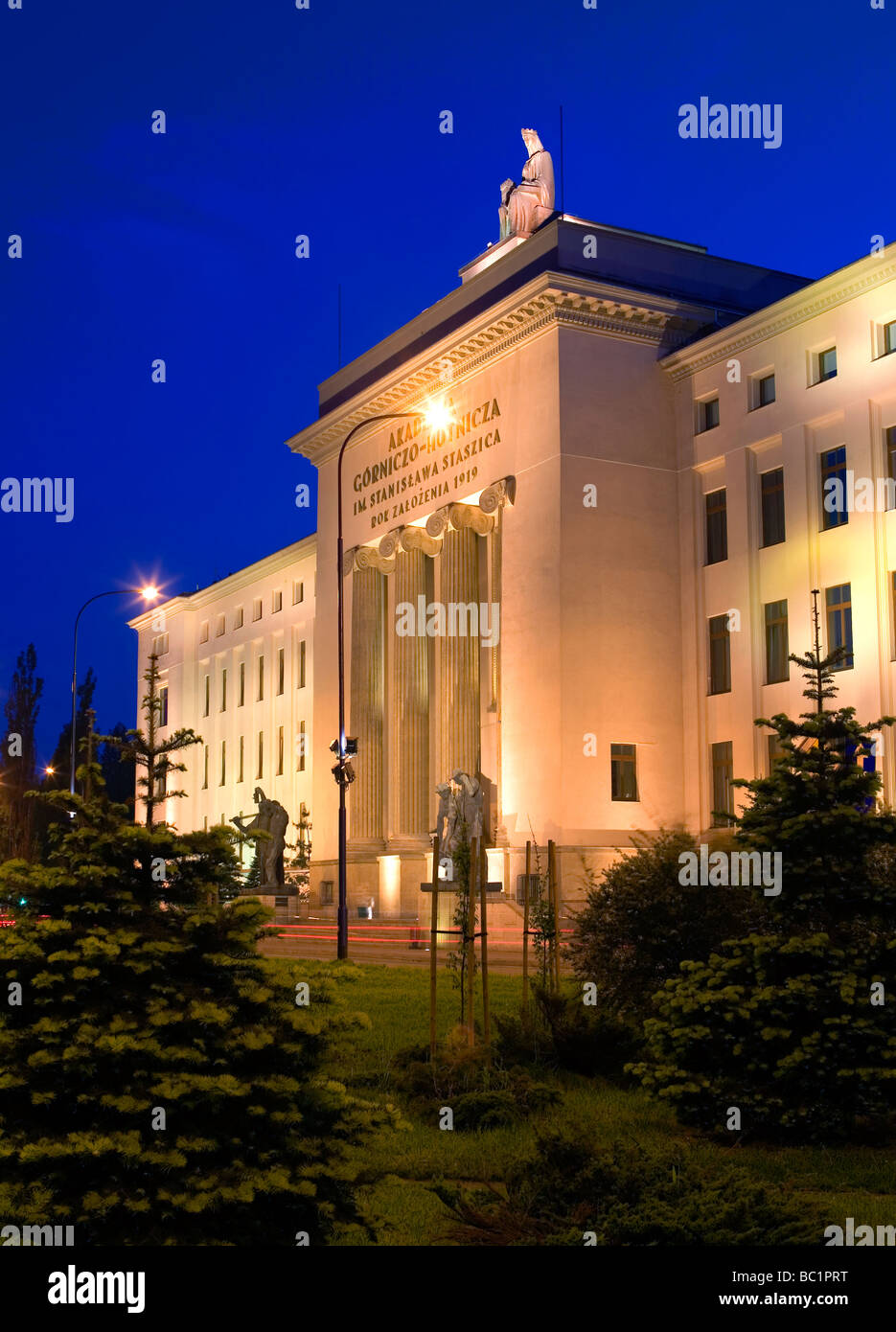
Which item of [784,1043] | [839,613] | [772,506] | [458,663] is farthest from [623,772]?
[784,1043]

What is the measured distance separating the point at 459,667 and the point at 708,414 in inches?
449

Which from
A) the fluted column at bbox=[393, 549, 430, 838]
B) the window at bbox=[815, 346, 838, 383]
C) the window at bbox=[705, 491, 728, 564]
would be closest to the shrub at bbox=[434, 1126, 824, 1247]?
the window at bbox=[815, 346, 838, 383]

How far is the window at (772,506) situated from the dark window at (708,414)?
9.92 feet

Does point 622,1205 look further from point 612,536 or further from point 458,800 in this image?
point 612,536

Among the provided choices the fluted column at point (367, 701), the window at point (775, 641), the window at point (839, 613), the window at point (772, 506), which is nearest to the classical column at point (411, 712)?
the fluted column at point (367, 701)

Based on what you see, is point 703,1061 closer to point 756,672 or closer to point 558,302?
Answer: point 756,672

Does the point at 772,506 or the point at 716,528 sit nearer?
the point at 772,506

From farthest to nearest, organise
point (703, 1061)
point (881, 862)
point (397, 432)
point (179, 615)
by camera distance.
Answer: point (179, 615) < point (397, 432) < point (881, 862) < point (703, 1061)

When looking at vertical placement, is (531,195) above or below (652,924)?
above

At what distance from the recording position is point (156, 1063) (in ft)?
22.5

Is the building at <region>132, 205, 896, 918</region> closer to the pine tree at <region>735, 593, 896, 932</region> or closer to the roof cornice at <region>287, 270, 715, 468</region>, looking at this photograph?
the roof cornice at <region>287, 270, 715, 468</region>
